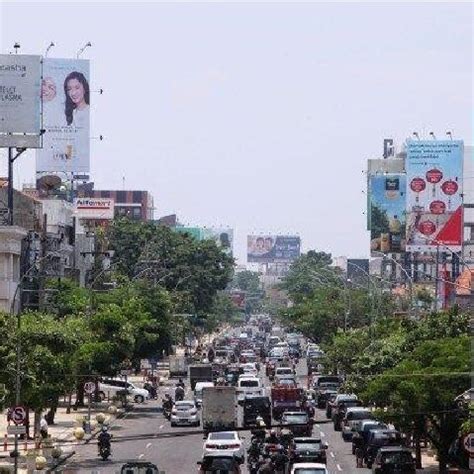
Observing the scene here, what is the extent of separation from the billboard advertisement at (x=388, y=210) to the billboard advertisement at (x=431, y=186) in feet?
39.8

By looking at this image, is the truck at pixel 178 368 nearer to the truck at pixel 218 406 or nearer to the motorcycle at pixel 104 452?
the truck at pixel 218 406

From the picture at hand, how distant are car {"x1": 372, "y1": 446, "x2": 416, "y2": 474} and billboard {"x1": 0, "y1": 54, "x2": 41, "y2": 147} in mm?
52414

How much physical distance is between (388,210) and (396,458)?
114167 mm

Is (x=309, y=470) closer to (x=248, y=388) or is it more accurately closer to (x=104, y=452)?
(x=104, y=452)

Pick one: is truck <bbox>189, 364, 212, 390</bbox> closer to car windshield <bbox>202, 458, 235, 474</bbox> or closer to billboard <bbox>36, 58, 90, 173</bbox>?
billboard <bbox>36, 58, 90, 173</bbox>

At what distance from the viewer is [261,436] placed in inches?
2306

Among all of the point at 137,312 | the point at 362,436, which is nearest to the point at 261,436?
the point at 362,436

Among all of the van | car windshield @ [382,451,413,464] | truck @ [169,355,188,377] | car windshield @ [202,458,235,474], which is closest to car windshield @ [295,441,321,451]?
car windshield @ [382,451,413,464]

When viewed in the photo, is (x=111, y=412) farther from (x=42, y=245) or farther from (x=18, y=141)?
(x=42, y=245)

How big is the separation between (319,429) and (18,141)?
30.2 m

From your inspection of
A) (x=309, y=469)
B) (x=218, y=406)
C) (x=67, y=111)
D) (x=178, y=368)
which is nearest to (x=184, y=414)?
(x=218, y=406)

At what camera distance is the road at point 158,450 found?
5625cm

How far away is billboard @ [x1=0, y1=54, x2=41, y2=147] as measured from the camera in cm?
9831

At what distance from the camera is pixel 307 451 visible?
5166 centimetres
